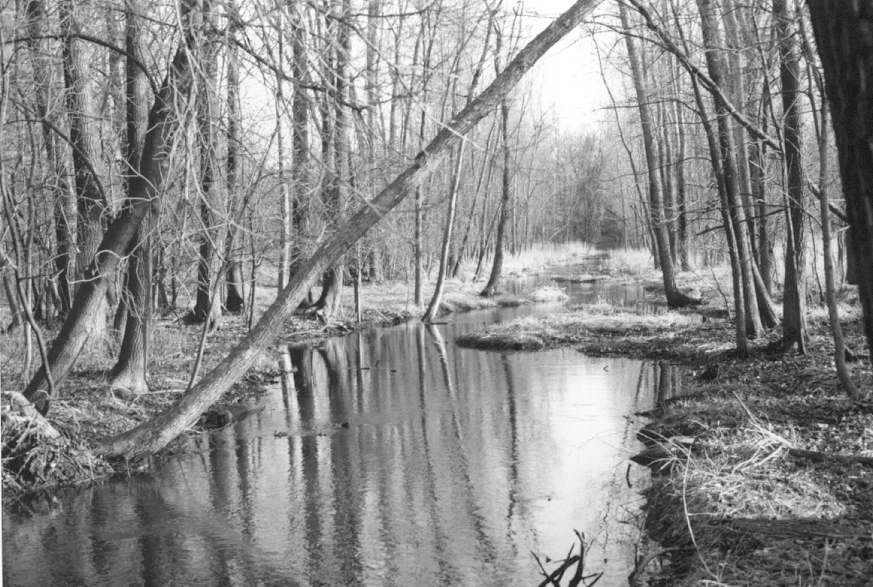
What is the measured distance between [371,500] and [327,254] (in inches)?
99.2

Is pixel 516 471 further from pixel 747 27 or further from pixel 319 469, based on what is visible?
pixel 747 27

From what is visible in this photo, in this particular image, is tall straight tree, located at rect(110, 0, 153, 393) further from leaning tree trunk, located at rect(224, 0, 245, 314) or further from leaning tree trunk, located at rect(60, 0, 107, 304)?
leaning tree trunk, located at rect(224, 0, 245, 314)

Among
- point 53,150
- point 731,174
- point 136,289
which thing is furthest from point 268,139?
point 731,174

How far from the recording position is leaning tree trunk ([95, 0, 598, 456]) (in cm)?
792

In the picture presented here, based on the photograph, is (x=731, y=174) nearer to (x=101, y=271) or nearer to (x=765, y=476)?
(x=765, y=476)

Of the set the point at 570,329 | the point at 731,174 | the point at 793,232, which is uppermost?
the point at 731,174

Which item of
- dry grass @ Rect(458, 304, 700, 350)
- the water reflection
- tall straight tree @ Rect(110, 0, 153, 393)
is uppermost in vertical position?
tall straight tree @ Rect(110, 0, 153, 393)

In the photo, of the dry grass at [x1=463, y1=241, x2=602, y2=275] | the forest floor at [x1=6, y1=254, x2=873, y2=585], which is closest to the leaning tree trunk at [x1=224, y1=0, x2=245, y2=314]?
the forest floor at [x1=6, y1=254, x2=873, y2=585]

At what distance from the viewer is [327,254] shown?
7.99 meters

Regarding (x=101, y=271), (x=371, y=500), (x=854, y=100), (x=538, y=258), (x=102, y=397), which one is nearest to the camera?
(x=854, y=100)

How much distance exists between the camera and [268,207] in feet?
49.1

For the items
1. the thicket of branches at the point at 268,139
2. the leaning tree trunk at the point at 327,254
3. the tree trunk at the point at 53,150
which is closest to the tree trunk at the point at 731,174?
the thicket of branches at the point at 268,139

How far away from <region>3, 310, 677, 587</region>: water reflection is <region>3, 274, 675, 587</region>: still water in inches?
0.8

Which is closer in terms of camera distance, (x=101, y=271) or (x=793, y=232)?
(x=101, y=271)
